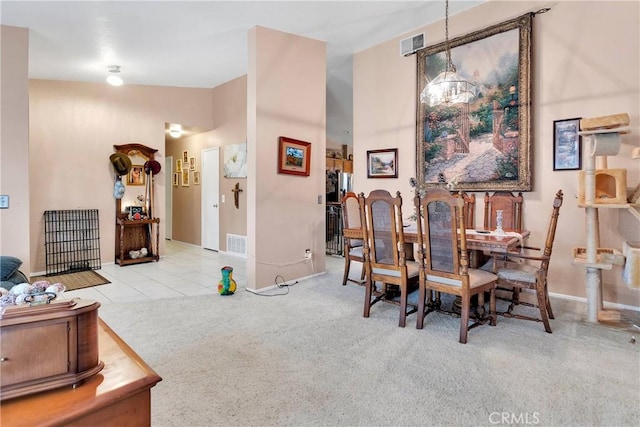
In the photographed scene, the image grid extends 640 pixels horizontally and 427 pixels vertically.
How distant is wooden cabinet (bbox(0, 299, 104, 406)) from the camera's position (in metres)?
0.95

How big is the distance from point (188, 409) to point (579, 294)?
12.6 feet

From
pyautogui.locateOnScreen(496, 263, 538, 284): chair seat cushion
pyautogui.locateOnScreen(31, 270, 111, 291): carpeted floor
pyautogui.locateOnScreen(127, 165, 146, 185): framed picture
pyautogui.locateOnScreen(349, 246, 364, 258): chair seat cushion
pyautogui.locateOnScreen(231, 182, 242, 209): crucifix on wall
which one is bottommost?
pyautogui.locateOnScreen(31, 270, 111, 291): carpeted floor

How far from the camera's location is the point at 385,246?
3111 millimetres

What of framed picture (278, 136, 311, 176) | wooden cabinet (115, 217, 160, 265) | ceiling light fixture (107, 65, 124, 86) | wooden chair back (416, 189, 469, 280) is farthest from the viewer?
wooden cabinet (115, 217, 160, 265)

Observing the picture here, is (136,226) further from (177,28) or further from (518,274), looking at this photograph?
(518,274)

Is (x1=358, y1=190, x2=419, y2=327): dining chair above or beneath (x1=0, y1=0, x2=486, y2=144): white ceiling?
beneath

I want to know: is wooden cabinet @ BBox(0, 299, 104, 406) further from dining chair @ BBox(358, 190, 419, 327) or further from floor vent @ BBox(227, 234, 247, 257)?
floor vent @ BBox(227, 234, 247, 257)

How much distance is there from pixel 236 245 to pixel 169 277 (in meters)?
1.75

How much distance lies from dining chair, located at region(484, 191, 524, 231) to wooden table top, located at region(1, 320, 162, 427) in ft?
12.3

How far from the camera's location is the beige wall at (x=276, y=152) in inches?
163

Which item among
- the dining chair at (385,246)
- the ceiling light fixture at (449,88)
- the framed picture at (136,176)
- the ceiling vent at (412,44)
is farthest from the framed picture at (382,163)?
the framed picture at (136,176)

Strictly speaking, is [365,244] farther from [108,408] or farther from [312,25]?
[312,25]

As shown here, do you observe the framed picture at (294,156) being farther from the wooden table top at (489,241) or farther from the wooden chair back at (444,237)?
the wooden chair back at (444,237)

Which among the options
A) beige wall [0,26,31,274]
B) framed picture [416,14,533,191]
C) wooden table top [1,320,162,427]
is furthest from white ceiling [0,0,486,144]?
wooden table top [1,320,162,427]
